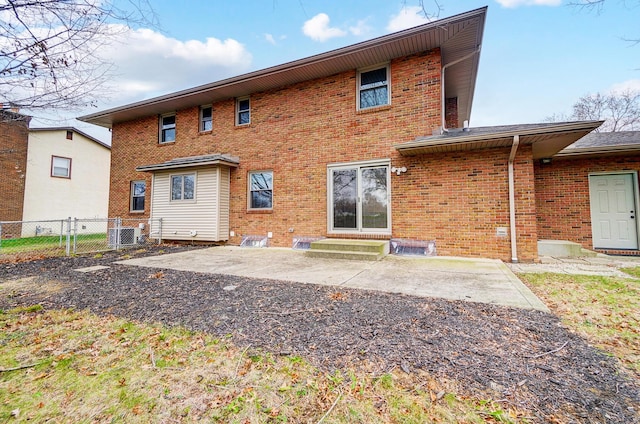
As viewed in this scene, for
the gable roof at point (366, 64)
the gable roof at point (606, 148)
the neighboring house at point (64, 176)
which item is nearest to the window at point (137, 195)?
the gable roof at point (366, 64)

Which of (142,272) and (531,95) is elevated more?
(531,95)

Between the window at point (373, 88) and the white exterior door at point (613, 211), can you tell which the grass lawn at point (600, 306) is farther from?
the window at point (373, 88)

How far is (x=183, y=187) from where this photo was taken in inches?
381

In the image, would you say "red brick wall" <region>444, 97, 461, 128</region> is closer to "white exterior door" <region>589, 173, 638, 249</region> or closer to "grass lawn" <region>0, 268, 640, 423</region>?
"white exterior door" <region>589, 173, 638, 249</region>

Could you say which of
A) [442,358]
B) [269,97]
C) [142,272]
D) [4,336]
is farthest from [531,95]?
[4,336]

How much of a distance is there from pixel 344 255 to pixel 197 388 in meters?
4.99

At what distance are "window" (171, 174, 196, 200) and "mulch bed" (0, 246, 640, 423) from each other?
17.8 feet

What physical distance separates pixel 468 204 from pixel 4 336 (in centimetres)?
771

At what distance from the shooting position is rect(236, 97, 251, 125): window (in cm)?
966

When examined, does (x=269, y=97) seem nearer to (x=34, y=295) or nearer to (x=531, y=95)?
(x=34, y=295)

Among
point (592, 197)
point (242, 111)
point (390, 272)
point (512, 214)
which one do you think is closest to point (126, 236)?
point (242, 111)

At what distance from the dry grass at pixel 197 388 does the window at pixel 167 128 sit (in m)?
10.1

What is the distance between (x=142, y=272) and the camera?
5305mm

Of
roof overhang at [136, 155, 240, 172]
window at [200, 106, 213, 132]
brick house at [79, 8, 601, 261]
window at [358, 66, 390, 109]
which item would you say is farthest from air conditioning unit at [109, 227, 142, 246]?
window at [358, 66, 390, 109]
